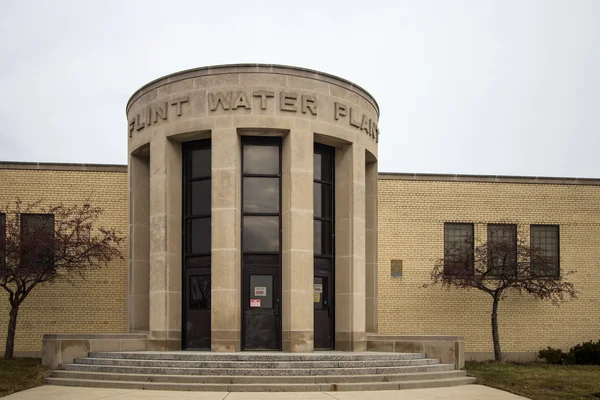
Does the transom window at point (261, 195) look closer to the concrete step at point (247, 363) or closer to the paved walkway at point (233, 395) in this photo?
the concrete step at point (247, 363)

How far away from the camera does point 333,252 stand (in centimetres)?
2142

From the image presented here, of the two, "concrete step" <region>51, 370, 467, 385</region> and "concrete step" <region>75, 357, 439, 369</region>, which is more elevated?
"concrete step" <region>75, 357, 439, 369</region>

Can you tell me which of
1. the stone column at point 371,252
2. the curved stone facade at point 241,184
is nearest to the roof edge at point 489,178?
the stone column at point 371,252

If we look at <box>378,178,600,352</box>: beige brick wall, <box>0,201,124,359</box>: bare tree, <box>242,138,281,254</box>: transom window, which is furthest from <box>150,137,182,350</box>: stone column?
<box>378,178,600,352</box>: beige brick wall

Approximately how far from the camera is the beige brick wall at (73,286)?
25.2 m

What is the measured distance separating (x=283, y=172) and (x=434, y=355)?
6539 mm

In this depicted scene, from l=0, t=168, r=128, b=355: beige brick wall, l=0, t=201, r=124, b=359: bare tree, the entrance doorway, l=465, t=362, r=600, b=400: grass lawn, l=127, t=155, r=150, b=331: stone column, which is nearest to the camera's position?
l=465, t=362, r=600, b=400: grass lawn

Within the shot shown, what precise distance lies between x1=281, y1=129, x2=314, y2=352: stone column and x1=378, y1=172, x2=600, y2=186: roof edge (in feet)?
25.2

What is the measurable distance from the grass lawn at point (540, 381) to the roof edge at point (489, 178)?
26.8 ft

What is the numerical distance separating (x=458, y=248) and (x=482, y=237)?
3.64 ft

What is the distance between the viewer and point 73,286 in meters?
25.6

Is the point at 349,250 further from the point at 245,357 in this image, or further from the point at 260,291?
the point at 245,357

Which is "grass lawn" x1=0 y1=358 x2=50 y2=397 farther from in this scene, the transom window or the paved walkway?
the transom window

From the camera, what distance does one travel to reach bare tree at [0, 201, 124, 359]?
21438 millimetres
